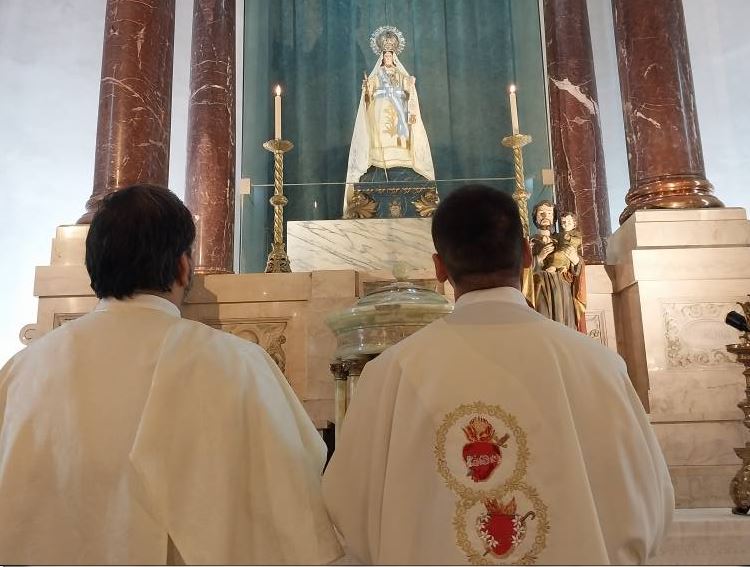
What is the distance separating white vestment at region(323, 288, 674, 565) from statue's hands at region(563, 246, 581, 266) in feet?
12.1

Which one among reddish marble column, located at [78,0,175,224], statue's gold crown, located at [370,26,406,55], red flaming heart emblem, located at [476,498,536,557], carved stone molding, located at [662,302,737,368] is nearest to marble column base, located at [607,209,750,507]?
carved stone molding, located at [662,302,737,368]

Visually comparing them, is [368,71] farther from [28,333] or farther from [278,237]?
[28,333]

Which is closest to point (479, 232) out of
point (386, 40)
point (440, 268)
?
point (440, 268)

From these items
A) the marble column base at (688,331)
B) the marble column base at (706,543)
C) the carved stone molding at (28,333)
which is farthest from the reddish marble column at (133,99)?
the marble column base at (706,543)

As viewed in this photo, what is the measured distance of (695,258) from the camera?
522 cm

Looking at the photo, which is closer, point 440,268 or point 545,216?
point 440,268

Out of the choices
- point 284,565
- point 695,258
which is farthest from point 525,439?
point 695,258

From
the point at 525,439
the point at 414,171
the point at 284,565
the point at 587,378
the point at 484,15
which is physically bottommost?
the point at 284,565

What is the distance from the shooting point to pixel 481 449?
163 centimetres

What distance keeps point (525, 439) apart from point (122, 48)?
18.7ft

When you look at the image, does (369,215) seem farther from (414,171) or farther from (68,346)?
(68,346)

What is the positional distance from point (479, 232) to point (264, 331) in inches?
157

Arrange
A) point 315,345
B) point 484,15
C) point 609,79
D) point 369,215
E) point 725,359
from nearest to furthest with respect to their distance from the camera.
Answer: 1. point 725,359
2. point 315,345
3. point 369,215
4. point 609,79
5. point 484,15

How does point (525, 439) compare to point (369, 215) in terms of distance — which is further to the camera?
point (369, 215)
